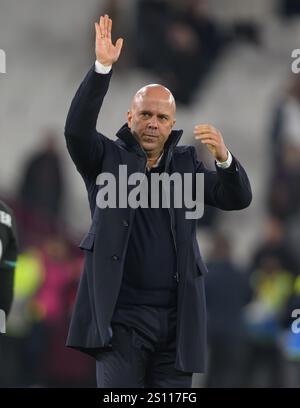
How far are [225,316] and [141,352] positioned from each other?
5.67m

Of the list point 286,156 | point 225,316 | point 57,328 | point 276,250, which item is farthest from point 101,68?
point 286,156

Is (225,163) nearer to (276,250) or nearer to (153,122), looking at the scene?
(153,122)

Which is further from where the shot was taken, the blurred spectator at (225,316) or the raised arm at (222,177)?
the blurred spectator at (225,316)

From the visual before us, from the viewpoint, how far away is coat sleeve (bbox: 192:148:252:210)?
6.10 meters

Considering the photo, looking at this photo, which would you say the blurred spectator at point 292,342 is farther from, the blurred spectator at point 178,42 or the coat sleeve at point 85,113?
the coat sleeve at point 85,113

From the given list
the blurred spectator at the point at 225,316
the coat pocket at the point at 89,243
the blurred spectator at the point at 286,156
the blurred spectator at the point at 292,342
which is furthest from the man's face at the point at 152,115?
the blurred spectator at the point at 286,156

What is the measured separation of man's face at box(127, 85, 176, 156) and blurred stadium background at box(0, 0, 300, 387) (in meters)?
5.15

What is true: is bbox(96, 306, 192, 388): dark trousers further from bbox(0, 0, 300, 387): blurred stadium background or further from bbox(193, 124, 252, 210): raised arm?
bbox(0, 0, 300, 387): blurred stadium background

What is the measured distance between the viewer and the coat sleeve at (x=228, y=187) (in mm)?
6104

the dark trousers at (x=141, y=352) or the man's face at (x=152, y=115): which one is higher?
the man's face at (x=152, y=115)

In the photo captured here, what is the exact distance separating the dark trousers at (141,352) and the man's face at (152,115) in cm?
73

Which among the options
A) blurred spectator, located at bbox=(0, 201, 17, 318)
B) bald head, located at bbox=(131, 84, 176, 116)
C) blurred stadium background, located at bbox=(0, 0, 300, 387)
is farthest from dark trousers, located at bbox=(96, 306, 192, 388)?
blurred stadium background, located at bbox=(0, 0, 300, 387)

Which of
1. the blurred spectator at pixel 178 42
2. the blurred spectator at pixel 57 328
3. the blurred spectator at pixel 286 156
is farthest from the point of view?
the blurred spectator at pixel 178 42

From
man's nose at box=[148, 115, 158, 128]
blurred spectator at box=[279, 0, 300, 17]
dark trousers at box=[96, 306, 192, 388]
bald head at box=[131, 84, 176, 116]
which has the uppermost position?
blurred spectator at box=[279, 0, 300, 17]
